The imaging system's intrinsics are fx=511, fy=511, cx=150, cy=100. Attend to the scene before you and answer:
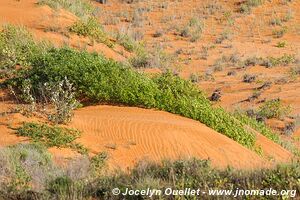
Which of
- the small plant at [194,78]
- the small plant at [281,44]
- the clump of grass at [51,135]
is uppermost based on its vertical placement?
the clump of grass at [51,135]

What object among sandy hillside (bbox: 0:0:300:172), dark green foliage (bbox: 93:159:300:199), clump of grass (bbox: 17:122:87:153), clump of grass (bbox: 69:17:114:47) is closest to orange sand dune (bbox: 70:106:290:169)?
sandy hillside (bbox: 0:0:300:172)

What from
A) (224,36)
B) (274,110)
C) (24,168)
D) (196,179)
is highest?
(196,179)

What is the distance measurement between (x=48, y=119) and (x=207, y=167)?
11.4ft

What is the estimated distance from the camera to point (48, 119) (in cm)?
798

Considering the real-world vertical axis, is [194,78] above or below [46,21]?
below

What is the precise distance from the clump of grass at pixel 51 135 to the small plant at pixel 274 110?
7.34 meters

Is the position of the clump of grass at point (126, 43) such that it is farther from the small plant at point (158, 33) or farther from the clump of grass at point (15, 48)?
the small plant at point (158, 33)

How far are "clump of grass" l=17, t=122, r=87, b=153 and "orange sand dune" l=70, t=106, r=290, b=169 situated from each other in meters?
0.20

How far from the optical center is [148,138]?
812cm

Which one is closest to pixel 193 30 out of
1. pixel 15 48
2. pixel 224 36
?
pixel 224 36

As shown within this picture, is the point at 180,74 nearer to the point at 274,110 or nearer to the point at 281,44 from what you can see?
the point at 274,110

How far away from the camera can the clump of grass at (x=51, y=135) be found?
23.9ft

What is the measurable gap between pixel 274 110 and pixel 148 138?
259 inches

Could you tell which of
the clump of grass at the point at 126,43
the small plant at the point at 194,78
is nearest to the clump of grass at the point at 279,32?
the small plant at the point at 194,78
